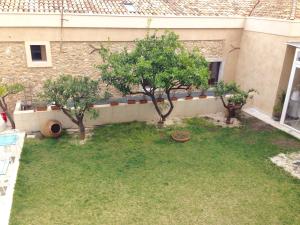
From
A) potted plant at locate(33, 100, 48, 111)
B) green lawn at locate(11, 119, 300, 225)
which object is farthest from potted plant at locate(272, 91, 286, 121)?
potted plant at locate(33, 100, 48, 111)

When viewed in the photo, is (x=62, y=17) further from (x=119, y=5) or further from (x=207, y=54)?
(x=207, y=54)

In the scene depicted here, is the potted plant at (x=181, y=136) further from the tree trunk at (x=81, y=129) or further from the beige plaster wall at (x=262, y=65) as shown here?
the beige plaster wall at (x=262, y=65)

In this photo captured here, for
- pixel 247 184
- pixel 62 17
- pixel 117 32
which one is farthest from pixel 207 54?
pixel 247 184

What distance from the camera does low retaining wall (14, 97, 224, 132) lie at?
1409 cm

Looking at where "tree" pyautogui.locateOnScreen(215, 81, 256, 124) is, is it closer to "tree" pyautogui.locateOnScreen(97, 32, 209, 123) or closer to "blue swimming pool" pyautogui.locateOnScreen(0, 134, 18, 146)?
"tree" pyautogui.locateOnScreen(97, 32, 209, 123)

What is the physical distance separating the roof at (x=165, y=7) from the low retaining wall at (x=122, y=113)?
5153 millimetres

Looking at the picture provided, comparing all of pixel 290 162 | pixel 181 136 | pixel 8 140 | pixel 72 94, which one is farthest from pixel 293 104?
pixel 8 140

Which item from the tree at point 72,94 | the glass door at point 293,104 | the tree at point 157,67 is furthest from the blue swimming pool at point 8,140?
the glass door at point 293,104

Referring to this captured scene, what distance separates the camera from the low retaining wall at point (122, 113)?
14094mm

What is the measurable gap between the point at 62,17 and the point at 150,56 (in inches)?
217

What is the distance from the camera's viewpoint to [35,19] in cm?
1482

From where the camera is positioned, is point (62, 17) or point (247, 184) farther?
point (62, 17)

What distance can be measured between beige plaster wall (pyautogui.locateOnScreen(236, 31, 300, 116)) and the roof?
1343 millimetres

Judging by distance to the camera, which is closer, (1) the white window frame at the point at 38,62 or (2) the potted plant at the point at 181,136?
(2) the potted plant at the point at 181,136
